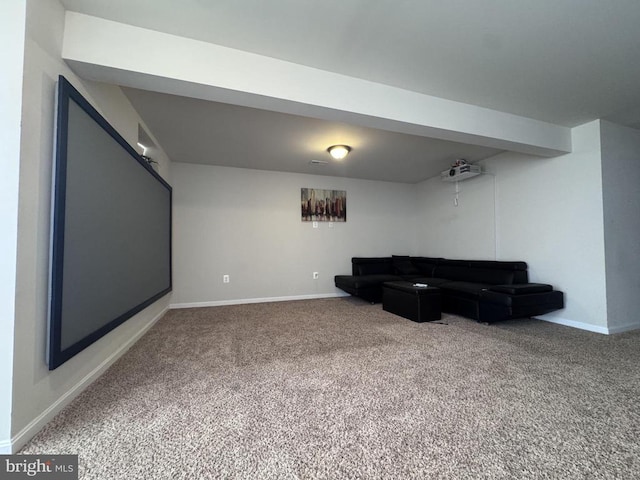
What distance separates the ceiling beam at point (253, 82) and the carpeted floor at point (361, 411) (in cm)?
213

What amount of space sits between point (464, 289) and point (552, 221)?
1.45 m

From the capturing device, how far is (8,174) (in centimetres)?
121

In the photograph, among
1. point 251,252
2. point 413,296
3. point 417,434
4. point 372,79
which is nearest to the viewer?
point 417,434

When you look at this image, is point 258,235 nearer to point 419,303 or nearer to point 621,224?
point 419,303

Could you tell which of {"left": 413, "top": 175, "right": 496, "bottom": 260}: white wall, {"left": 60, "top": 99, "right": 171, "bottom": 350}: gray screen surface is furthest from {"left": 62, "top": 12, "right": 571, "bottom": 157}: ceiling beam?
{"left": 413, "top": 175, "right": 496, "bottom": 260}: white wall

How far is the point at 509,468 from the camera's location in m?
1.06

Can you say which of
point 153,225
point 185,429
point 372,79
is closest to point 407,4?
point 372,79

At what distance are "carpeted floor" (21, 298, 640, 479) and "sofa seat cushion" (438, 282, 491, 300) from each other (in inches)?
28.4

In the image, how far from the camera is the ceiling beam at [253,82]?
1618 millimetres

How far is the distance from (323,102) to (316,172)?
2826mm

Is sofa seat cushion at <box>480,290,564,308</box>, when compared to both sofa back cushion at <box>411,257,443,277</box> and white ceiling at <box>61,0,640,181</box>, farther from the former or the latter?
white ceiling at <box>61,0,640,181</box>

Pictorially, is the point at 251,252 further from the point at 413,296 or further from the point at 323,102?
the point at 323,102

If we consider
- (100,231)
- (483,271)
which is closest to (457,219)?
(483,271)

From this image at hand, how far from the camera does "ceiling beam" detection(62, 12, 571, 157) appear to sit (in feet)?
5.31
